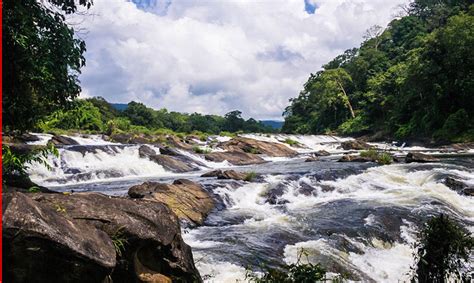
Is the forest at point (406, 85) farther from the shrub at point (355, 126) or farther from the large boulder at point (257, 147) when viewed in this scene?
the large boulder at point (257, 147)

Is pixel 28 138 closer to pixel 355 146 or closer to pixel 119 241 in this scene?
pixel 119 241

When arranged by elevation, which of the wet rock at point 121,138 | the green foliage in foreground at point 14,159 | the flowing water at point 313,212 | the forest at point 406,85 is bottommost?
the flowing water at point 313,212

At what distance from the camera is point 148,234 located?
17.6 feet

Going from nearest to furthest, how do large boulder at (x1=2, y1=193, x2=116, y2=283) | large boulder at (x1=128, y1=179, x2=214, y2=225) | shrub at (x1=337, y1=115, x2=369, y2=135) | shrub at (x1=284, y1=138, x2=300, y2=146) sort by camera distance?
large boulder at (x1=2, y1=193, x2=116, y2=283), large boulder at (x1=128, y1=179, x2=214, y2=225), shrub at (x1=284, y1=138, x2=300, y2=146), shrub at (x1=337, y1=115, x2=369, y2=135)

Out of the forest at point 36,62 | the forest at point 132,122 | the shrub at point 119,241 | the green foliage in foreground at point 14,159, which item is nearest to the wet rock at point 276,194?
the forest at point 36,62

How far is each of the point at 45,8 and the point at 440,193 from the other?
572 inches

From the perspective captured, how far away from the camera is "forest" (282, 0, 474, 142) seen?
3656 cm

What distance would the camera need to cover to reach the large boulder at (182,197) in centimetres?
1174

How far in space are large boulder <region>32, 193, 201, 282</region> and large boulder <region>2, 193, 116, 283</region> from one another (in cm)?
27

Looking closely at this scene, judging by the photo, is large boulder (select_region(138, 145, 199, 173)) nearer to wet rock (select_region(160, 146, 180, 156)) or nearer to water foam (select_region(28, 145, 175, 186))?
water foam (select_region(28, 145, 175, 186))

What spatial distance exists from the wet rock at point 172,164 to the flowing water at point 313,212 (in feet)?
2.05

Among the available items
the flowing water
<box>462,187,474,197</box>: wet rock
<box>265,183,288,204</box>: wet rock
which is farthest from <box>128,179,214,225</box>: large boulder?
<box>462,187,474,197</box>: wet rock

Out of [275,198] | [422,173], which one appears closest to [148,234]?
[275,198]

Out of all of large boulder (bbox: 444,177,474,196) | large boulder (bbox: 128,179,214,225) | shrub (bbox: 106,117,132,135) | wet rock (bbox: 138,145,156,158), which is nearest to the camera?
large boulder (bbox: 128,179,214,225)
